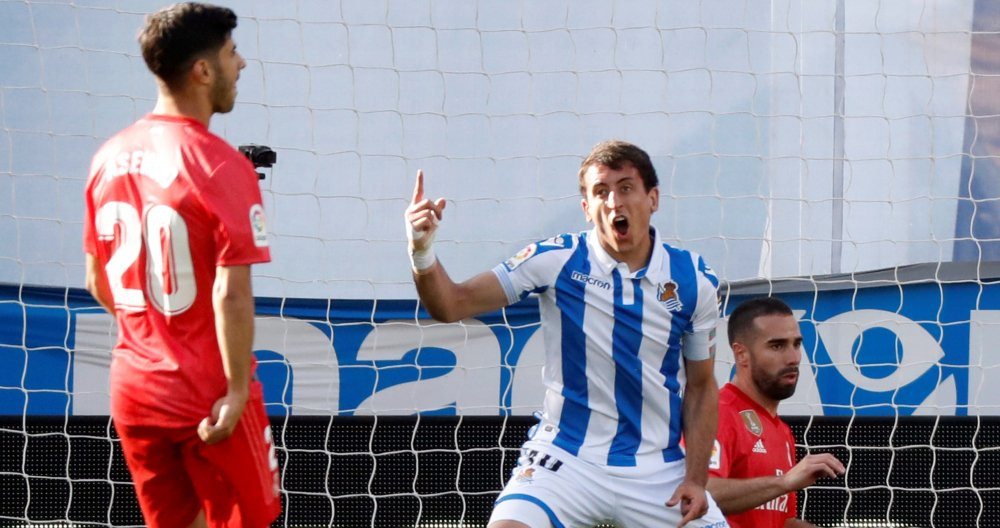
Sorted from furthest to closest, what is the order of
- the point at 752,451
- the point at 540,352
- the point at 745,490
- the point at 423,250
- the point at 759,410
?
1. the point at 540,352
2. the point at 759,410
3. the point at 752,451
4. the point at 745,490
5. the point at 423,250

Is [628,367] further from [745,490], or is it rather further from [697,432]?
[745,490]

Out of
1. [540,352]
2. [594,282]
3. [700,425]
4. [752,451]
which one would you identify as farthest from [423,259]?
[540,352]

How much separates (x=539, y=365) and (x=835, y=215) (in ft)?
4.95

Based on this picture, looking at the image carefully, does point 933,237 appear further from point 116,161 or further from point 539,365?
point 116,161

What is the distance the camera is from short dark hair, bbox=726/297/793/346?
4.21 metres

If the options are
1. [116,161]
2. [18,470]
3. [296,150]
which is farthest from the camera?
[296,150]

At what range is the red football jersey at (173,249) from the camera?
269 cm

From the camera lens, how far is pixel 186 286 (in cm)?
272

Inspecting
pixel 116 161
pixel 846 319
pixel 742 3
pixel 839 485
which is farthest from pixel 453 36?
pixel 116 161

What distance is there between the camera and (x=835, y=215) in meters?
5.61

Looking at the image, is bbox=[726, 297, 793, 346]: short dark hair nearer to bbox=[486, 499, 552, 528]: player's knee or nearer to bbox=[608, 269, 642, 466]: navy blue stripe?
bbox=[608, 269, 642, 466]: navy blue stripe

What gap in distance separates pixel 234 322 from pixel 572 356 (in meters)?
1.27

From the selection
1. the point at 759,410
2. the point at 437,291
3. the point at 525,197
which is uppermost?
the point at 525,197

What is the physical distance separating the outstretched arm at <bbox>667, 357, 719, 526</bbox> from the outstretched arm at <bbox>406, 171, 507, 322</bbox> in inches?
24.3
